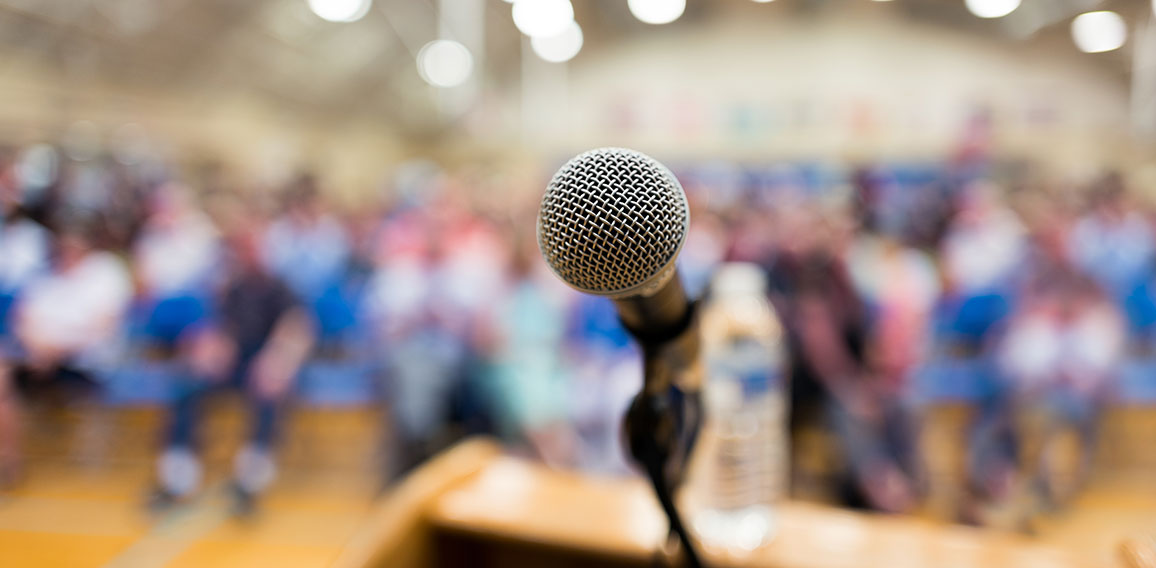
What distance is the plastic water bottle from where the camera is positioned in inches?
36.6

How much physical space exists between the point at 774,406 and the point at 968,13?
8.44 metres

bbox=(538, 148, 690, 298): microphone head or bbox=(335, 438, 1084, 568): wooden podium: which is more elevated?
bbox=(538, 148, 690, 298): microphone head

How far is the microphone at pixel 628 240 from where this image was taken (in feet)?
1.48

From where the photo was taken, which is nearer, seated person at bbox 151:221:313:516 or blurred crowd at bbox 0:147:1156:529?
blurred crowd at bbox 0:147:1156:529

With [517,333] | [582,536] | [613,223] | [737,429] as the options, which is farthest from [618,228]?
[517,333]

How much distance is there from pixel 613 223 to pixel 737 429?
73cm

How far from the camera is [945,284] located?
12.3 feet

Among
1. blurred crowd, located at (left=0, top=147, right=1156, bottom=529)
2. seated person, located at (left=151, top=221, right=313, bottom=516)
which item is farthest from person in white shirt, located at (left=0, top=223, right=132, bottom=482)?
seated person, located at (left=151, top=221, right=313, bottom=516)

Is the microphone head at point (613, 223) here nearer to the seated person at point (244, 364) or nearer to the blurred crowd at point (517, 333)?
the blurred crowd at point (517, 333)

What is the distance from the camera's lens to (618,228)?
45cm

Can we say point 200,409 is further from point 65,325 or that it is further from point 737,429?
point 737,429

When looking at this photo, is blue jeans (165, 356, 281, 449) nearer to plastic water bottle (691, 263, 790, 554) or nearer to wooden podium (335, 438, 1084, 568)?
wooden podium (335, 438, 1084, 568)

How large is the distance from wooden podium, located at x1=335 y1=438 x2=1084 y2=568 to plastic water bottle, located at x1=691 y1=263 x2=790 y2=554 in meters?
0.05

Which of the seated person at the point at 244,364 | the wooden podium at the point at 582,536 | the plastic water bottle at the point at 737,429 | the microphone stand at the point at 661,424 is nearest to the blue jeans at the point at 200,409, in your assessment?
the seated person at the point at 244,364
